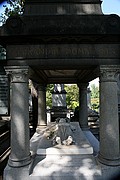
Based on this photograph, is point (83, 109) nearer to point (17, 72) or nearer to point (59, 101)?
point (17, 72)

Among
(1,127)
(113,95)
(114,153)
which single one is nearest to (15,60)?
(113,95)

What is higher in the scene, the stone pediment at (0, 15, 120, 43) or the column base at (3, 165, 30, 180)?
the stone pediment at (0, 15, 120, 43)

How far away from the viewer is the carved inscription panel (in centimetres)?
516

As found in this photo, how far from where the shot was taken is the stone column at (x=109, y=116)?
510 centimetres

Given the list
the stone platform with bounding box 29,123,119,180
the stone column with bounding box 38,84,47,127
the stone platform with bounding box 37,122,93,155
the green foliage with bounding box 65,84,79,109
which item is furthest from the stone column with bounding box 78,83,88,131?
the green foliage with bounding box 65,84,79,109

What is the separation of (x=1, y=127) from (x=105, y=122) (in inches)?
352

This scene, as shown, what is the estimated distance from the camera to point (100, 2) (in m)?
5.64

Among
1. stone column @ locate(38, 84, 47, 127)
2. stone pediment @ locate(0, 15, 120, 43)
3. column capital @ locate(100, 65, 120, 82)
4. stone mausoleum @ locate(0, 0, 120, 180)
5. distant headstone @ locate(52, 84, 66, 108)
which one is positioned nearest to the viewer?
stone pediment @ locate(0, 15, 120, 43)

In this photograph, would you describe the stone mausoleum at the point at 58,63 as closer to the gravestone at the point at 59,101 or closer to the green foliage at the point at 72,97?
the gravestone at the point at 59,101

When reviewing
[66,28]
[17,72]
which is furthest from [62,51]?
[17,72]

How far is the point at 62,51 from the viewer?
517cm

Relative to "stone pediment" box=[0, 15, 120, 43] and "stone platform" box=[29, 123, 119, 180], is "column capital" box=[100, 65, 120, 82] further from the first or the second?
"stone platform" box=[29, 123, 119, 180]

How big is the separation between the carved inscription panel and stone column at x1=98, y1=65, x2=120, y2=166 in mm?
447

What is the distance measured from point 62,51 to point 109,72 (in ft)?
4.89
